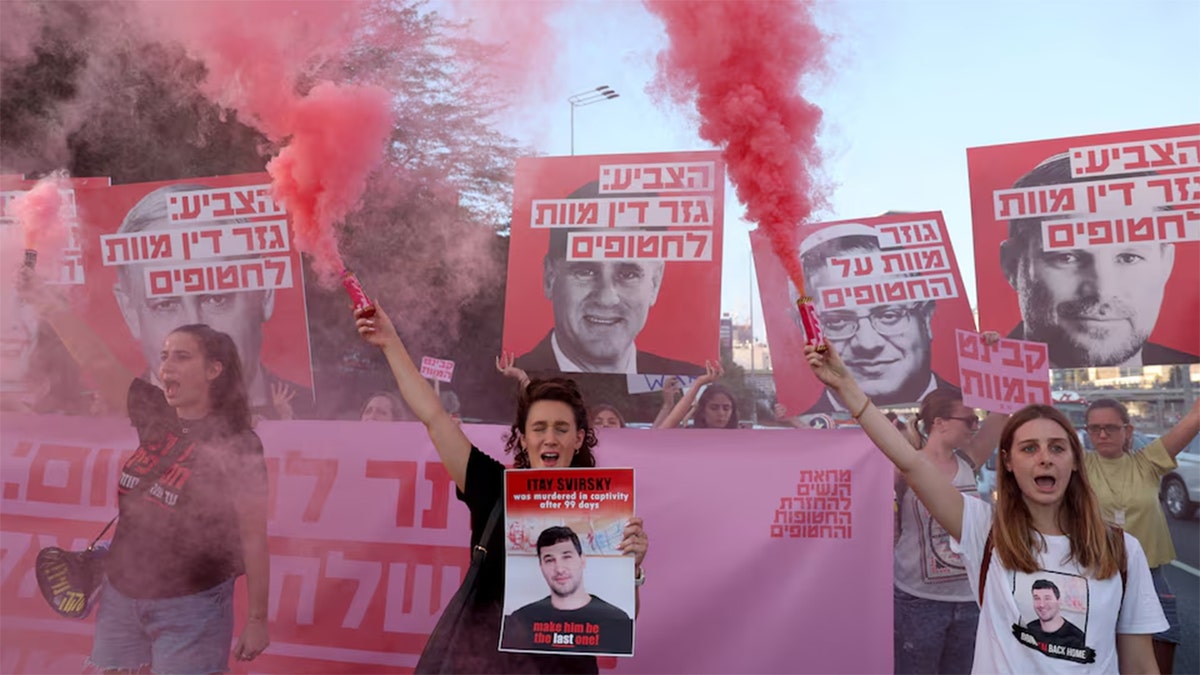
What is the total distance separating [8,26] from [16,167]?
2.01ft

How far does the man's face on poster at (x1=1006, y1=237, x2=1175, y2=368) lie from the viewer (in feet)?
12.1

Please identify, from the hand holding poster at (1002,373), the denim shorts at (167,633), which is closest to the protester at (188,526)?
the denim shorts at (167,633)

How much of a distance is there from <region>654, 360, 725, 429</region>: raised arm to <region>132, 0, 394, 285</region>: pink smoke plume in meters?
1.50

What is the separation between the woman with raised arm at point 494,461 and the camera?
8.10 ft

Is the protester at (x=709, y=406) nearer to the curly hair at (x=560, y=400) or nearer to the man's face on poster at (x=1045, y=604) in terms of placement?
the curly hair at (x=560, y=400)

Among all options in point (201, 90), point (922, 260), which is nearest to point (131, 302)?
point (201, 90)

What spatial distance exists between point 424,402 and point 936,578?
2.17 meters

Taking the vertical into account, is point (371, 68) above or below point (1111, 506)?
above

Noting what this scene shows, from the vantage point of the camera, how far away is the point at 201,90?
3615 millimetres

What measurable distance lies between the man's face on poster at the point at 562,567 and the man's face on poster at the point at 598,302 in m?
1.61

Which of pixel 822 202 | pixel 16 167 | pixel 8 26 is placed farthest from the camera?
pixel 16 167

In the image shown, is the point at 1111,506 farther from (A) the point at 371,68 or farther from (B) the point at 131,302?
(B) the point at 131,302

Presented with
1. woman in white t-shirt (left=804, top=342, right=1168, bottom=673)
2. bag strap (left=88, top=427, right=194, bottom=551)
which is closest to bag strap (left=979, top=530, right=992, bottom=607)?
woman in white t-shirt (left=804, top=342, right=1168, bottom=673)

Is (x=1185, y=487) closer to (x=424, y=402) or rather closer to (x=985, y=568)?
(x=985, y=568)
